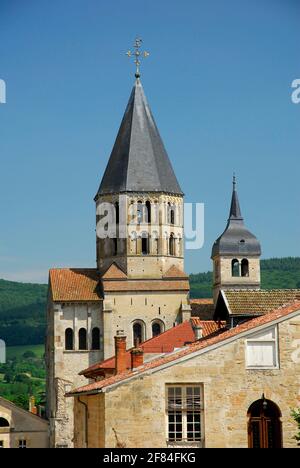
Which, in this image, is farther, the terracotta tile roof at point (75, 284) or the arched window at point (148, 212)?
the arched window at point (148, 212)

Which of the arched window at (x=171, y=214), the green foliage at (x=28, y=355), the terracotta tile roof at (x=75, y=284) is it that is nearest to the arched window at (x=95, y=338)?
the terracotta tile roof at (x=75, y=284)

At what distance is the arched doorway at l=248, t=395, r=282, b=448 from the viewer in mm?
32750

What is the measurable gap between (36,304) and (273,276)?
3120 centimetres

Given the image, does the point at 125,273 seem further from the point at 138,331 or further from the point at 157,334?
the point at 157,334

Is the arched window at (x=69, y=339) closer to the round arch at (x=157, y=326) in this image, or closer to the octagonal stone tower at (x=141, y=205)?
the round arch at (x=157, y=326)

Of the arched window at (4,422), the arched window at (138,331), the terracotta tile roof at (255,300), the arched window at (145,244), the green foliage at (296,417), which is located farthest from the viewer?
the arched window at (145,244)

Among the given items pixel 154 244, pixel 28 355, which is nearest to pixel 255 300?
pixel 154 244

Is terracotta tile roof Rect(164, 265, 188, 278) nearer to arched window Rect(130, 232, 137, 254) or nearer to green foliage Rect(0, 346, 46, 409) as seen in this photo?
arched window Rect(130, 232, 137, 254)

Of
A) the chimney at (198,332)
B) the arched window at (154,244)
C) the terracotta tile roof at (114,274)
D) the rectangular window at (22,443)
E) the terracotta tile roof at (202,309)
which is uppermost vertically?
the arched window at (154,244)

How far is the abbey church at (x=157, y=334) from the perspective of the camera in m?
32.6

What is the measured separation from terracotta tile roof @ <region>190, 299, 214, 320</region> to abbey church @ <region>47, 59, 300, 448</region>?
97 millimetres

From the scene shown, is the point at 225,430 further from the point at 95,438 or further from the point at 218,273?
the point at 218,273

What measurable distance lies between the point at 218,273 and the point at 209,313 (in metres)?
14.8
